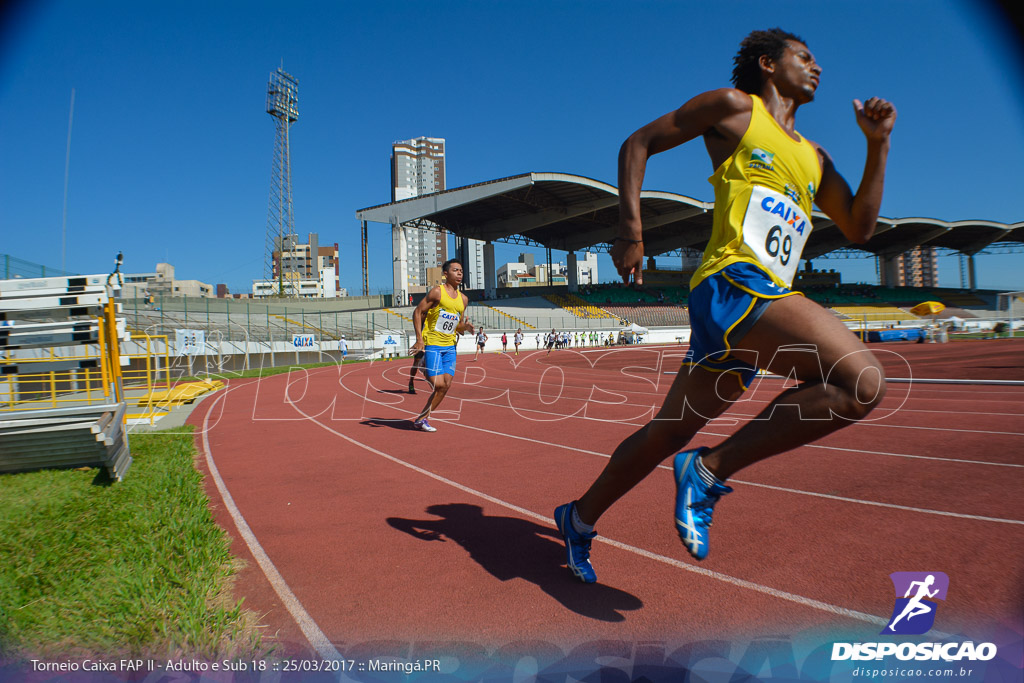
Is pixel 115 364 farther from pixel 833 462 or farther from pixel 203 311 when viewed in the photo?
pixel 203 311

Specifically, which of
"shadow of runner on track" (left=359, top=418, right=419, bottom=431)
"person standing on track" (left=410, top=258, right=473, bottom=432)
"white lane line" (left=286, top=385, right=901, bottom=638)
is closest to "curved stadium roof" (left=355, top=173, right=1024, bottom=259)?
"shadow of runner on track" (left=359, top=418, right=419, bottom=431)

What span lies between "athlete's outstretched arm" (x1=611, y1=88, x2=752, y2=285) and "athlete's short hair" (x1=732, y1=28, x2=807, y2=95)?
0.84 feet

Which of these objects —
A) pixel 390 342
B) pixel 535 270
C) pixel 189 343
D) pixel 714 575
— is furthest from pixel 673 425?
pixel 535 270

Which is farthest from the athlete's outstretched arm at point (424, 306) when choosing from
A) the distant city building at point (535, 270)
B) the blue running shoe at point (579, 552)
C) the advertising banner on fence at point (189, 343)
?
the distant city building at point (535, 270)

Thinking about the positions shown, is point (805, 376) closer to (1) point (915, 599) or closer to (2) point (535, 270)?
(1) point (915, 599)

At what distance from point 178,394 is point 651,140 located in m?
12.1

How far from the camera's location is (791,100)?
2.05 meters

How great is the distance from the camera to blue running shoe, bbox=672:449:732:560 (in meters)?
1.80

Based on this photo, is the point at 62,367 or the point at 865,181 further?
the point at 62,367

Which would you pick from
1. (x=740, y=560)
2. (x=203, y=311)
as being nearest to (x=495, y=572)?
(x=740, y=560)

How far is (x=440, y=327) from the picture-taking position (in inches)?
268

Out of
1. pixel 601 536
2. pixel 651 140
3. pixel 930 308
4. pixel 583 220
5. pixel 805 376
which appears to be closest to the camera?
pixel 805 376

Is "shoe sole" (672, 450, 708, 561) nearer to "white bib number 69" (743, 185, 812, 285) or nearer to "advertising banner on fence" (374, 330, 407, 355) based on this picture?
"white bib number 69" (743, 185, 812, 285)

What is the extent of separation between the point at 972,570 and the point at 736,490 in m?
1.51
